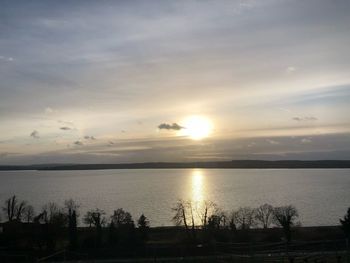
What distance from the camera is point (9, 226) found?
4553 cm

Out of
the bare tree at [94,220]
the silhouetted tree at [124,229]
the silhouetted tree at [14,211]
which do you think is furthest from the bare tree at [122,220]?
the silhouetted tree at [14,211]

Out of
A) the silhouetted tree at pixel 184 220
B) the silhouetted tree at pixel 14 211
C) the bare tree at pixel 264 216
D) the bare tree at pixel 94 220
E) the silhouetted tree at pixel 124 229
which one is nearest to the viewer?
the silhouetted tree at pixel 124 229

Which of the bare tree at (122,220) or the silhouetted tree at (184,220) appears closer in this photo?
the silhouetted tree at (184,220)

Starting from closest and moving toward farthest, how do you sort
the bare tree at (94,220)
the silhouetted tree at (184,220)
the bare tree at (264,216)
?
the bare tree at (94,220) → the silhouetted tree at (184,220) → the bare tree at (264,216)

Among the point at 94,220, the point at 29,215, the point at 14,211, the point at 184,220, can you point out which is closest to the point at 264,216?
the point at 184,220

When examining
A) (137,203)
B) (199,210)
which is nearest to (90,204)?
(137,203)

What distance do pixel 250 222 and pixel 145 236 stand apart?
64.5ft

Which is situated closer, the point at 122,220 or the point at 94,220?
the point at 94,220

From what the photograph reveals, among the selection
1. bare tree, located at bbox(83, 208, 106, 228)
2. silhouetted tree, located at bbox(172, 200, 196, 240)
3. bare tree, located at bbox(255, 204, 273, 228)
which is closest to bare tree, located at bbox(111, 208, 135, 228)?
bare tree, located at bbox(83, 208, 106, 228)

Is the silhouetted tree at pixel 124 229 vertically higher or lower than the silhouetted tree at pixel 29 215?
lower

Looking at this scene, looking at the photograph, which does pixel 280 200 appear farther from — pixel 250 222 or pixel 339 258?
pixel 339 258

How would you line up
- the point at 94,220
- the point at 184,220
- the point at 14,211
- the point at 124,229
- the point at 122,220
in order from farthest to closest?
the point at 14,211
the point at 184,220
the point at 122,220
the point at 94,220
the point at 124,229

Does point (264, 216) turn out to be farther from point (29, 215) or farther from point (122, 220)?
point (29, 215)

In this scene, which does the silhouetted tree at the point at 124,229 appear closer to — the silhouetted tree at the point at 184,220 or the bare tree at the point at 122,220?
the bare tree at the point at 122,220
